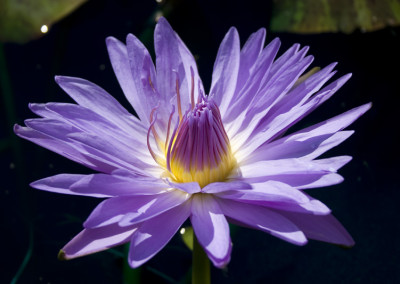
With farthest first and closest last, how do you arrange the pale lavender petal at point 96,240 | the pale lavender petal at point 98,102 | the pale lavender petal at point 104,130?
1. the pale lavender petal at point 98,102
2. the pale lavender petal at point 104,130
3. the pale lavender petal at point 96,240

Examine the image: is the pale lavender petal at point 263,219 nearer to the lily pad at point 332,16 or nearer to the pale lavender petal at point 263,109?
the pale lavender petal at point 263,109

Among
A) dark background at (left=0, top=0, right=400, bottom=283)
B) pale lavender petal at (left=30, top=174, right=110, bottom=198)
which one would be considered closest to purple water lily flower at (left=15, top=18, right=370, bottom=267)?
pale lavender petal at (left=30, top=174, right=110, bottom=198)

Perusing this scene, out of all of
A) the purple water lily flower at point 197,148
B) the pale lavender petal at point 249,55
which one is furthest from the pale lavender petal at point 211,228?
the pale lavender petal at point 249,55

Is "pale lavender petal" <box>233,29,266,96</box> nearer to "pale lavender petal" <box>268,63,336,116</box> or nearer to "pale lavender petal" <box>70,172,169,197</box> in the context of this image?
"pale lavender petal" <box>268,63,336,116</box>

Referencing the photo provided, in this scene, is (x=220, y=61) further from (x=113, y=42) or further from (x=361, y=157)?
(x=361, y=157)

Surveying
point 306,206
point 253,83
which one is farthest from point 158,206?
point 253,83
